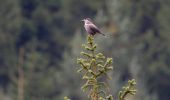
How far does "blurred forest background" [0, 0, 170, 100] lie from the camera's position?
4762cm

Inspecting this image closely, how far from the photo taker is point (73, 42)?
174ft

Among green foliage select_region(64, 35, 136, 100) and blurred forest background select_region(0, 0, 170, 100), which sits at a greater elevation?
blurred forest background select_region(0, 0, 170, 100)

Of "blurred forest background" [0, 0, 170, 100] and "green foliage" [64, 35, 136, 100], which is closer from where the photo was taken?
"green foliage" [64, 35, 136, 100]

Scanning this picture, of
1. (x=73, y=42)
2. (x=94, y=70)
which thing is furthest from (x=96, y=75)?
(x=73, y=42)

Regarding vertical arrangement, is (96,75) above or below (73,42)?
below

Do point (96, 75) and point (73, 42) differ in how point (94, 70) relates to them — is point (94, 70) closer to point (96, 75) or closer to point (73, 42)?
point (96, 75)

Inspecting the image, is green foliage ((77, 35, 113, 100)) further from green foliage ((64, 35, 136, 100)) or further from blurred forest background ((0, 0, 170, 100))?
blurred forest background ((0, 0, 170, 100))

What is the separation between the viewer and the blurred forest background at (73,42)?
4762 centimetres

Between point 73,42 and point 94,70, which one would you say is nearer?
point 94,70

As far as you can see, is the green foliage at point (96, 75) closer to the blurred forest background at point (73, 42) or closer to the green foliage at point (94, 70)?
the green foliage at point (94, 70)

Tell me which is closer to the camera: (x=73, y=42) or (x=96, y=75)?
(x=96, y=75)

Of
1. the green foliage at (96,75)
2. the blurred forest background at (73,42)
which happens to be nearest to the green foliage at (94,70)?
the green foliage at (96,75)

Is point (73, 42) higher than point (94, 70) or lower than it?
higher

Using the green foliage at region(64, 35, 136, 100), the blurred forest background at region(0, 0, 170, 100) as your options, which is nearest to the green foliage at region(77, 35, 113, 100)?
the green foliage at region(64, 35, 136, 100)
